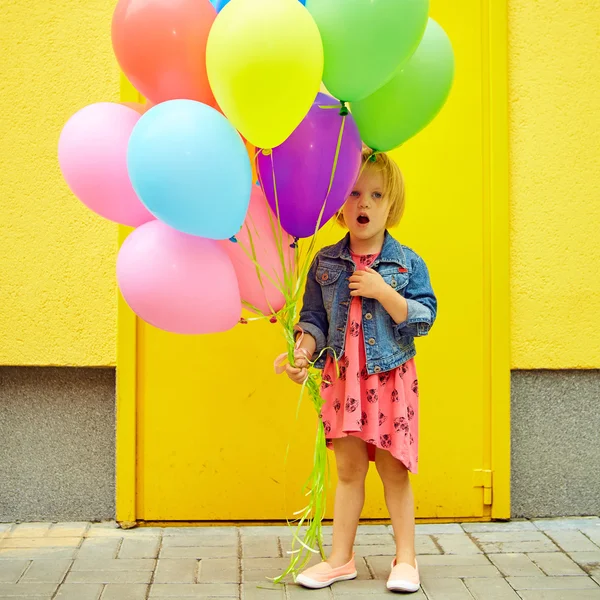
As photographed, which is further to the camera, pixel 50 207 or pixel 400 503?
pixel 50 207

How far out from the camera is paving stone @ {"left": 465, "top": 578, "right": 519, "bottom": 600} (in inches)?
109

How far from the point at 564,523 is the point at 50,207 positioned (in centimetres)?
245

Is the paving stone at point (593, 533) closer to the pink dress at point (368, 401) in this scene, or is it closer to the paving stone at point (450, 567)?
the paving stone at point (450, 567)

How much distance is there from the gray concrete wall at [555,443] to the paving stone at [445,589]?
84 cm

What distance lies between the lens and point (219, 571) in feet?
9.91

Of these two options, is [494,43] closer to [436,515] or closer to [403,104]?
[403,104]

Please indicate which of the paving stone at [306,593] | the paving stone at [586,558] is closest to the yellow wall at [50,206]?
the paving stone at [306,593]

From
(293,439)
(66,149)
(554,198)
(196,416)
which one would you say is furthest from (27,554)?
(554,198)

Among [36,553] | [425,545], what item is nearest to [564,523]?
[425,545]

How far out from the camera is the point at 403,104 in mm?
2580

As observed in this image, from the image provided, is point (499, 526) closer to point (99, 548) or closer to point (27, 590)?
point (99, 548)

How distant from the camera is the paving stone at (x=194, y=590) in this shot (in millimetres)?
2787

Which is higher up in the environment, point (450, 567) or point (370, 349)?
point (370, 349)

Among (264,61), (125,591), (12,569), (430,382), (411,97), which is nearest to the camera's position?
(264,61)
